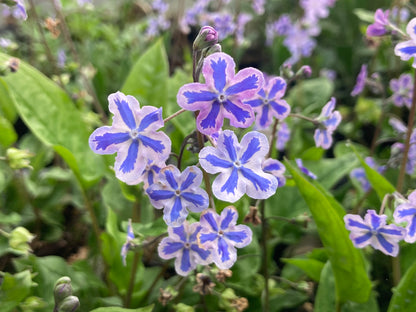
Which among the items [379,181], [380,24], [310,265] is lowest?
[310,265]

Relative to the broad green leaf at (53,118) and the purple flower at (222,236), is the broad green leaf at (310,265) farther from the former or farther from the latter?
the broad green leaf at (53,118)

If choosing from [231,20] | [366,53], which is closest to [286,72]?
[231,20]

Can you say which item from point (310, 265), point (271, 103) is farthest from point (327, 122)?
point (310, 265)

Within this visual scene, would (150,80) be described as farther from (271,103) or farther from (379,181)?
(379,181)

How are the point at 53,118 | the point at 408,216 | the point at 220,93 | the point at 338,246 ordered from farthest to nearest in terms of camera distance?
1. the point at 53,118
2. the point at 338,246
3. the point at 408,216
4. the point at 220,93

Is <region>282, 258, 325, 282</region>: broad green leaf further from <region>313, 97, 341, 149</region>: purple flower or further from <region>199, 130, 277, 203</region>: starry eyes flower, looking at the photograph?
<region>199, 130, 277, 203</region>: starry eyes flower

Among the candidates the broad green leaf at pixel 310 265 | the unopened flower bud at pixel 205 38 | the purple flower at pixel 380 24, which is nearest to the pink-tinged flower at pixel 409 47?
the purple flower at pixel 380 24
